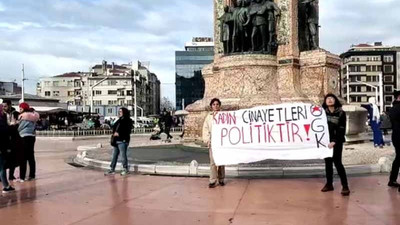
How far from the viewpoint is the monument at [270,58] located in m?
17.0

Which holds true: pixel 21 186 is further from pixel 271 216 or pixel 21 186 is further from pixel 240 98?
pixel 240 98

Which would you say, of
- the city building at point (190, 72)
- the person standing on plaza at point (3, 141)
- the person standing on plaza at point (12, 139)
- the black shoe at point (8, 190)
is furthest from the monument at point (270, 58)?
the city building at point (190, 72)

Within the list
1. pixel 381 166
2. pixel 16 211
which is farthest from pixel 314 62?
pixel 16 211

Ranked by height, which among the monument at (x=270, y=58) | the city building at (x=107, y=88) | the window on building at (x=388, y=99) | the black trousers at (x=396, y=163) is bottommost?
the black trousers at (x=396, y=163)

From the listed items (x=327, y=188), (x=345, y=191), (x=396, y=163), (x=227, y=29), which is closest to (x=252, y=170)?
(x=327, y=188)

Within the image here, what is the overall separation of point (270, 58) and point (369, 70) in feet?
364

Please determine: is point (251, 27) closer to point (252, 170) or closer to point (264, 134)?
point (252, 170)

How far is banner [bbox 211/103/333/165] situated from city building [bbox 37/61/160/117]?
9490 cm

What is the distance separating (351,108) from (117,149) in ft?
29.2

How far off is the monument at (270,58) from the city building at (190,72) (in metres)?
103

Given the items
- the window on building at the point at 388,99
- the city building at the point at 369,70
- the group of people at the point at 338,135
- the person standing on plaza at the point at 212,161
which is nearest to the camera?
the group of people at the point at 338,135

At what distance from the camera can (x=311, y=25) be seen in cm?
1819

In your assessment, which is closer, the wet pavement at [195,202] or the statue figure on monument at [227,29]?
the wet pavement at [195,202]

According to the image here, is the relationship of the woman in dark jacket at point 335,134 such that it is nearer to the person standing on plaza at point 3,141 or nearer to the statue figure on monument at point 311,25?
the person standing on plaza at point 3,141
